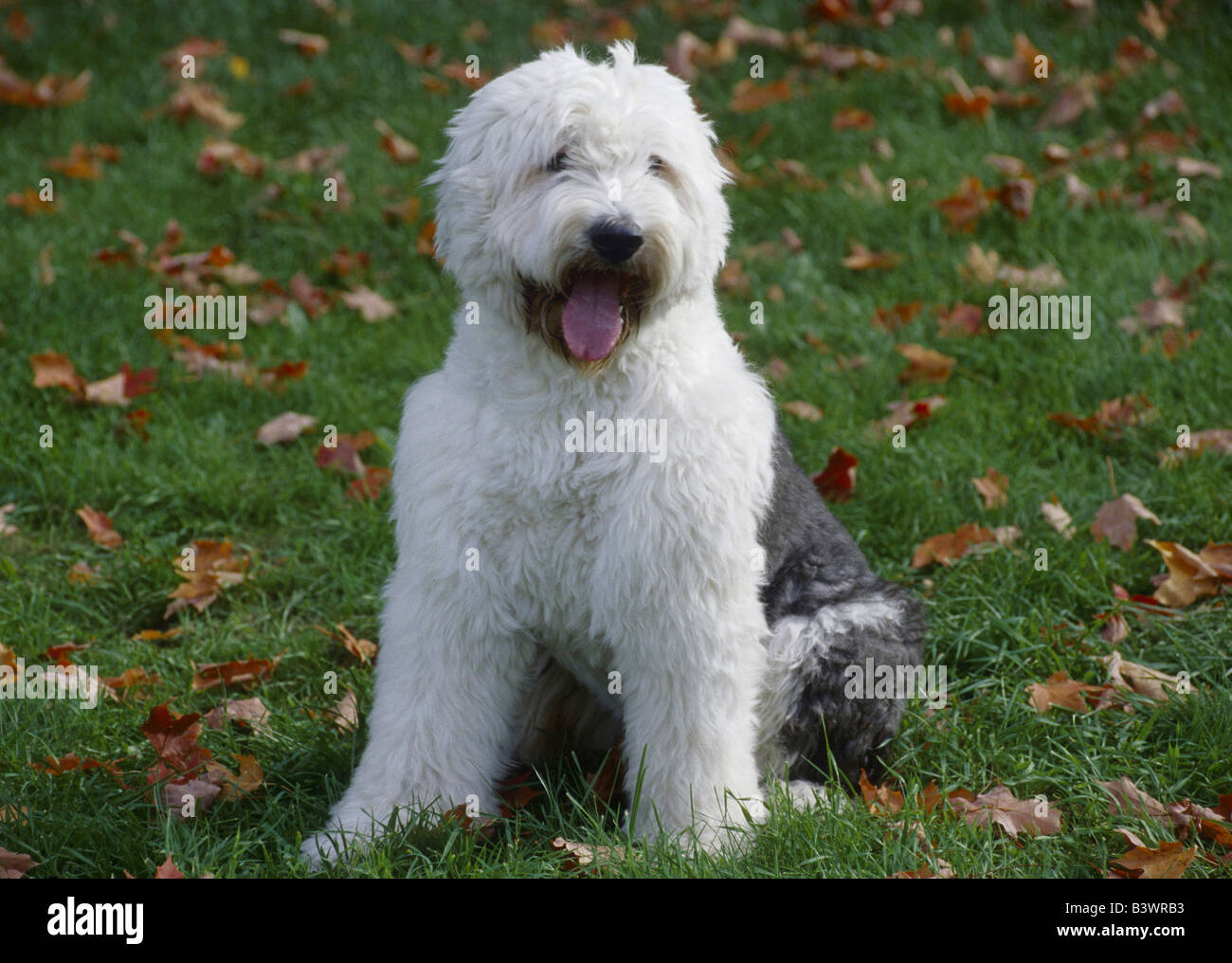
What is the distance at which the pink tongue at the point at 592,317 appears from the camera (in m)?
3.02

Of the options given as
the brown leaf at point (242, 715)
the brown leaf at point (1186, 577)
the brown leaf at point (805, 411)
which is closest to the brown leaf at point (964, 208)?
the brown leaf at point (805, 411)

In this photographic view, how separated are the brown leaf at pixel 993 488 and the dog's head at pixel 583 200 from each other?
1.90m

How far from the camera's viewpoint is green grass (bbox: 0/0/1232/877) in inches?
131

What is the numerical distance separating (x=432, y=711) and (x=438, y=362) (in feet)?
8.29

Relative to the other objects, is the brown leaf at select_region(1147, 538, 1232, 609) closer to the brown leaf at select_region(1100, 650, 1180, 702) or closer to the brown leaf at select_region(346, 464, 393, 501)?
the brown leaf at select_region(1100, 650, 1180, 702)

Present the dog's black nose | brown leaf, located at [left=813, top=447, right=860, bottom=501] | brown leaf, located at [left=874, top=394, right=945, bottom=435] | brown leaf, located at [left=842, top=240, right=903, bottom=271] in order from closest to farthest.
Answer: the dog's black nose < brown leaf, located at [left=813, top=447, right=860, bottom=501] < brown leaf, located at [left=874, top=394, right=945, bottom=435] < brown leaf, located at [left=842, top=240, right=903, bottom=271]

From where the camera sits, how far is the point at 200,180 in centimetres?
694

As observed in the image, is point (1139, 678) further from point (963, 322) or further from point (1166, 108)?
point (1166, 108)

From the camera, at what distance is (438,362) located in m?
5.50

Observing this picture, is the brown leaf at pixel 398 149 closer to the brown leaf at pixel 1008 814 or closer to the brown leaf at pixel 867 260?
the brown leaf at pixel 867 260

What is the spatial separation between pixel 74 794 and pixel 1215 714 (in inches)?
120

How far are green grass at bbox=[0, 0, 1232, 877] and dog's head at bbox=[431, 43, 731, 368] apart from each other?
3.74 ft

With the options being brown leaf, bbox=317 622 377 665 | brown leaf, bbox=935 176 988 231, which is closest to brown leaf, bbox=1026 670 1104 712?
brown leaf, bbox=317 622 377 665
